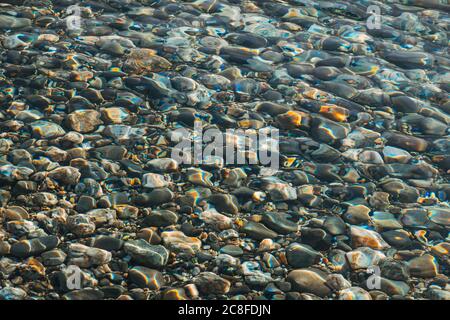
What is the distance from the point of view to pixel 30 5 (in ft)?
17.8

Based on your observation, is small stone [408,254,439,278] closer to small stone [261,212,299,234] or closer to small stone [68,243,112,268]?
small stone [261,212,299,234]

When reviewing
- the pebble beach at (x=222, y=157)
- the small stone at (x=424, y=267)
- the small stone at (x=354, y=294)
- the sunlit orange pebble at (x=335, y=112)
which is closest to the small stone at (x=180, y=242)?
the pebble beach at (x=222, y=157)

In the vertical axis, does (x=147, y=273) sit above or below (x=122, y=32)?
below

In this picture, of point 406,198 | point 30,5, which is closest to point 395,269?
point 406,198

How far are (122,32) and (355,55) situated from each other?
175 cm

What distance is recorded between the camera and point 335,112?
4320mm

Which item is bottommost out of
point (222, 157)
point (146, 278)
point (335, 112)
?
point (146, 278)

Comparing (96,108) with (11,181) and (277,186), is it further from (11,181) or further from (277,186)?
(277,186)

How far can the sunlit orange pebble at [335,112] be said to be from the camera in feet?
14.0

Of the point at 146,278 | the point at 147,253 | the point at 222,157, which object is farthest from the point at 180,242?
the point at 222,157

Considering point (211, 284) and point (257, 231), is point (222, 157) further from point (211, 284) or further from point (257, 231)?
point (211, 284)

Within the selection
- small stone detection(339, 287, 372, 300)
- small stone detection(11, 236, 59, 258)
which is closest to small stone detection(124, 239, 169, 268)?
small stone detection(11, 236, 59, 258)

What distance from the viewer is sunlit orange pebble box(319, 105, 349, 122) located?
14.0ft

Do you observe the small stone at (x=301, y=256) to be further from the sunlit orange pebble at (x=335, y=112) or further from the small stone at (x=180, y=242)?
the sunlit orange pebble at (x=335, y=112)
